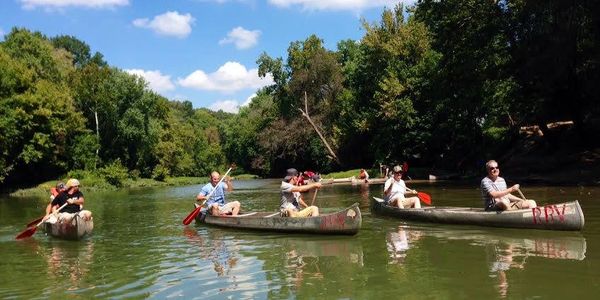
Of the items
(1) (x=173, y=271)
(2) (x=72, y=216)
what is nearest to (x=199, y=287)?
(1) (x=173, y=271)

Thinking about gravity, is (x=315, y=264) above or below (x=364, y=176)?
below

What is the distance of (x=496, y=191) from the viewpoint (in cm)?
1287

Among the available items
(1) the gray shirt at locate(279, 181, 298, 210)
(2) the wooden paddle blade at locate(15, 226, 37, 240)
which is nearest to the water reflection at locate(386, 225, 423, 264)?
(1) the gray shirt at locate(279, 181, 298, 210)

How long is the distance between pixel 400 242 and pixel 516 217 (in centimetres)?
286

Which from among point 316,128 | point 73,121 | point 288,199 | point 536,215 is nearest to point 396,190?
point 288,199

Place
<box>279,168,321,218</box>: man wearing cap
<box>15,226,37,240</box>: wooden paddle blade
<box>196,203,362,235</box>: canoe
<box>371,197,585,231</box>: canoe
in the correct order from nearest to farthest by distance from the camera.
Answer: <box>371,197,585,231</box>: canoe, <box>196,203,362,235</box>: canoe, <box>279,168,321,218</box>: man wearing cap, <box>15,226,37,240</box>: wooden paddle blade

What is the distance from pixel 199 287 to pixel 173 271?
1.54 m

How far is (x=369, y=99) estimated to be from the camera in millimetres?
50688

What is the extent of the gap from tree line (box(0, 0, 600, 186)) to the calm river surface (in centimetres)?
1591

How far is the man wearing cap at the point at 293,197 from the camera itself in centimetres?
1354

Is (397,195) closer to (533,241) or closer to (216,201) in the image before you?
(533,241)

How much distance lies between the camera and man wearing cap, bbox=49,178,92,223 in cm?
1414

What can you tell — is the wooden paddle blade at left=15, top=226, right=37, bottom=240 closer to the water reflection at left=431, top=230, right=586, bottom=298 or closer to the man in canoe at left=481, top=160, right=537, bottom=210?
the water reflection at left=431, top=230, right=586, bottom=298

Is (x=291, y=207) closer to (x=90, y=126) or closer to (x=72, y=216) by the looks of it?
(x=72, y=216)
